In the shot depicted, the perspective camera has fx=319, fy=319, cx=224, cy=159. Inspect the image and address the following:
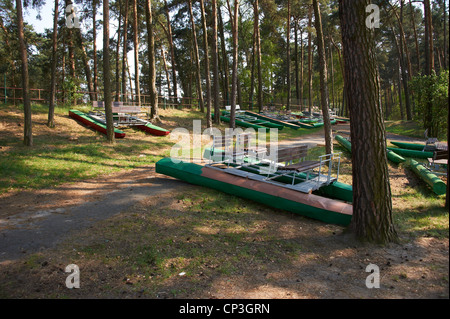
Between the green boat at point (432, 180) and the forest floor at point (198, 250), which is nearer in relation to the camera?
the forest floor at point (198, 250)

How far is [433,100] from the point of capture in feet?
60.2

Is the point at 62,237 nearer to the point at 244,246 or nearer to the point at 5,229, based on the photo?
the point at 5,229

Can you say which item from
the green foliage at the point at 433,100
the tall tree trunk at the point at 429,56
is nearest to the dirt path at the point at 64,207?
the green foliage at the point at 433,100

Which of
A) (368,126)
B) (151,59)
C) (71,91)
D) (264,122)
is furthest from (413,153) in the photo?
(71,91)

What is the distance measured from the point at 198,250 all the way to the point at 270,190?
2770mm

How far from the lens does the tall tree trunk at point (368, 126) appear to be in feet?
17.5

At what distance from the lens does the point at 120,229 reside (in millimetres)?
5895

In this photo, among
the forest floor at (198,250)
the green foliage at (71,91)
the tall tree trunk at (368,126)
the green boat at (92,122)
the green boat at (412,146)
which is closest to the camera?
the forest floor at (198,250)

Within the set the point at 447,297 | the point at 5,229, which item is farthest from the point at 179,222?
the point at 447,297

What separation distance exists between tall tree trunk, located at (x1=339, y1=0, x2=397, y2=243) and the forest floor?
394 mm

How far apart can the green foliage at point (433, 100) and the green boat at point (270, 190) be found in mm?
13877

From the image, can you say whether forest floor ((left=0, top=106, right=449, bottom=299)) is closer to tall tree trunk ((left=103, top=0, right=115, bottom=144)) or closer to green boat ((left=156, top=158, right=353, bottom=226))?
green boat ((left=156, top=158, right=353, bottom=226))

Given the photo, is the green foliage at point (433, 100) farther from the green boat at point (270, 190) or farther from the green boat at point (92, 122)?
the green boat at point (92, 122)

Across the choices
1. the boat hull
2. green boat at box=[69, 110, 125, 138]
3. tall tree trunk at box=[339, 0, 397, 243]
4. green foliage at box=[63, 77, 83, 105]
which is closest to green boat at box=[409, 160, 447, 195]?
tall tree trunk at box=[339, 0, 397, 243]
